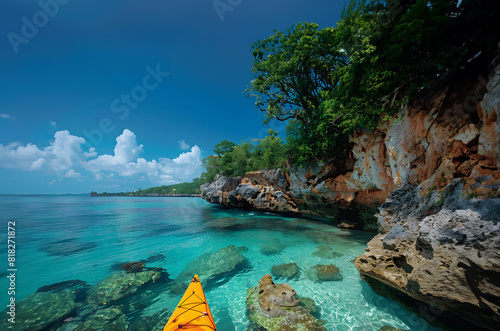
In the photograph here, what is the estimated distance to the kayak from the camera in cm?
411

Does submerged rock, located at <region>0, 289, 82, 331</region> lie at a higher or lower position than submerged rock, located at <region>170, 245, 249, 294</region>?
higher

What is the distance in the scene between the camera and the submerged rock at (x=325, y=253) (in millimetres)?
9052

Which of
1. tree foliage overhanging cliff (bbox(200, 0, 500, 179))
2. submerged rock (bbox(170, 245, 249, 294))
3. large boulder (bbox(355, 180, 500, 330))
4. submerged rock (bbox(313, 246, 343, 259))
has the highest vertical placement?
tree foliage overhanging cliff (bbox(200, 0, 500, 179))

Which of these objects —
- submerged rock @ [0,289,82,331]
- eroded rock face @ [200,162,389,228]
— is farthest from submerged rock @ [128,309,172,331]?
eroded rock face @ [200,162,389,228]

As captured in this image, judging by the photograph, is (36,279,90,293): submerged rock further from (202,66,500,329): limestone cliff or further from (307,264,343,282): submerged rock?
(202,66,500,329): limestone cliff

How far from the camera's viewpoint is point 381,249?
17.9 ft

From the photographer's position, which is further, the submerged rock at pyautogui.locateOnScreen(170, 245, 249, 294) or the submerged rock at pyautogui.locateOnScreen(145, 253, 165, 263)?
the submerged rock at pyautogui.locateOnScreen(145, 253, 165, 263)

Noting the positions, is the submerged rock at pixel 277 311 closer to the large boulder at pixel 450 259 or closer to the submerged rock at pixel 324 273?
the submerged rock at pixel 324 273

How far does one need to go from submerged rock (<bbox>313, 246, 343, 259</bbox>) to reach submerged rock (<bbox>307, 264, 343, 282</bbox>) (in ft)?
4.51

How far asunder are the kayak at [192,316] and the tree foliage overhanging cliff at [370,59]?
407 inches

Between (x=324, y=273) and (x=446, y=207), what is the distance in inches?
193

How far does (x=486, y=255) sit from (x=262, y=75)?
15708mm

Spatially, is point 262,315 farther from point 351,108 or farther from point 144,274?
point 351,108

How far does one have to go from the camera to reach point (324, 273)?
716cm
